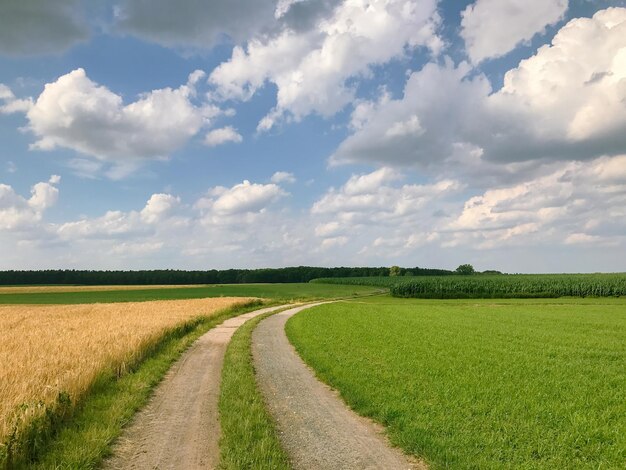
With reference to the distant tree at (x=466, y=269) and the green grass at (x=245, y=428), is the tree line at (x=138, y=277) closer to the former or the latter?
the distant tree at (x=466, y=269)

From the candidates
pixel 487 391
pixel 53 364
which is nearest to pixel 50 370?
pixel 53 364

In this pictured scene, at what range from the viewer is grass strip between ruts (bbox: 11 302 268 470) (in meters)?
7.50

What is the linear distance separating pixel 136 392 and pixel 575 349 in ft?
58.7

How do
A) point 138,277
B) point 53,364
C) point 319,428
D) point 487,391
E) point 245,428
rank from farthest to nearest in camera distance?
1. point 138,277
2. point 53,364
3. point 487,391
4. point 319,428
5. point 245,428

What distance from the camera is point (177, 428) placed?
30.1 feet

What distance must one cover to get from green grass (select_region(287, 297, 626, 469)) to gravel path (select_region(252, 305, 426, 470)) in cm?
38

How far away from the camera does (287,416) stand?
32.7 ft

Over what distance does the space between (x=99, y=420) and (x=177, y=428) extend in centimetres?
185

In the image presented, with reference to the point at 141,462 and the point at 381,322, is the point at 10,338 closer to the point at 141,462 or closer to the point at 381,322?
the point at 141,462

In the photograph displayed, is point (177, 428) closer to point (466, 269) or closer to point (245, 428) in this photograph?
point (245, 428)

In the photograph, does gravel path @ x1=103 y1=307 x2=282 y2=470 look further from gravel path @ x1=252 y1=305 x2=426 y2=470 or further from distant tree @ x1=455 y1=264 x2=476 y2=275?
distant tree @ x1=455 y1=264 x2=476 y2=275

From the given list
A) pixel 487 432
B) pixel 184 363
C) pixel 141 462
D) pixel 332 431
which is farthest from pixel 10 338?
pixel 487 432

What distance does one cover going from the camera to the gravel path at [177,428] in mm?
7559

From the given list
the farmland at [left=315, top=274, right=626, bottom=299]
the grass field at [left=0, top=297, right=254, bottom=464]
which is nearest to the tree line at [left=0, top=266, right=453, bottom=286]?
the farmland at [left=315, top=274, right=626, bottom=299]
